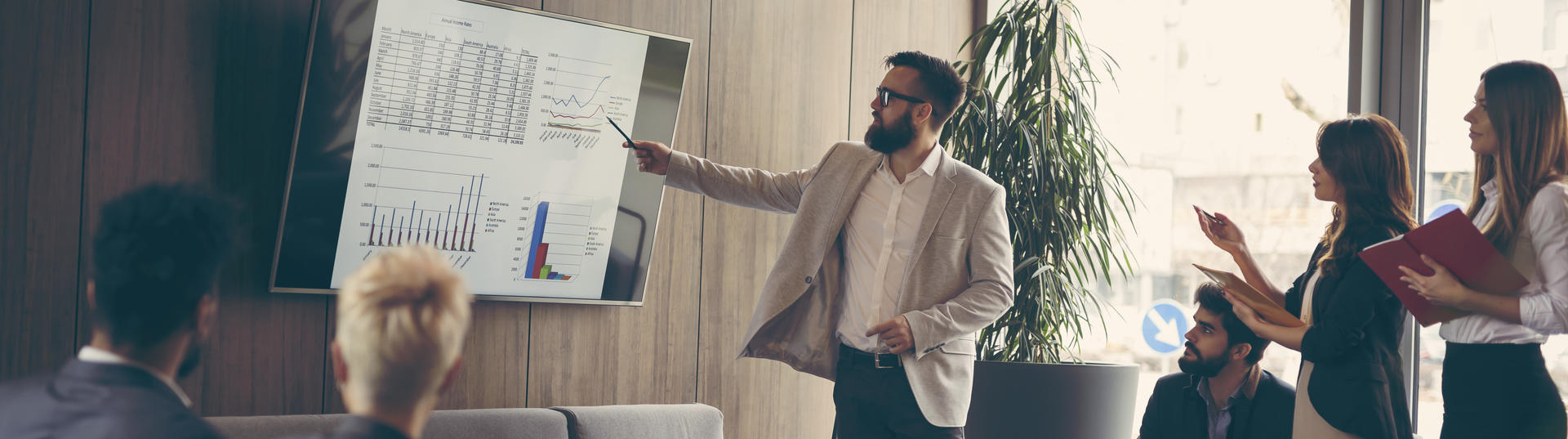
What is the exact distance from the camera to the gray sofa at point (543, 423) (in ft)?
8.03

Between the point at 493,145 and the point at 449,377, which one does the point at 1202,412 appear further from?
the point at 449,377

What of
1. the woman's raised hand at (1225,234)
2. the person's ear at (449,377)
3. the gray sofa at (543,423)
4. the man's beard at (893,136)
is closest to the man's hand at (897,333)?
the man's beard at (893,136)

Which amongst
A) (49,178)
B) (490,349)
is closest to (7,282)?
(49,178)

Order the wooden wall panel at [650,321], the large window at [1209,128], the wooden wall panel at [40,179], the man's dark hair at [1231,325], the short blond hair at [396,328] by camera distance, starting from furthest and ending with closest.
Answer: the large window at [1209,128] < the wooden wall panel at [650,321] < the man's dark hair at [1231,325] < the wooden wall panel at [40,179] < the short blond hair at [396,328]

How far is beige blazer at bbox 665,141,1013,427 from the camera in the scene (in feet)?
8.52

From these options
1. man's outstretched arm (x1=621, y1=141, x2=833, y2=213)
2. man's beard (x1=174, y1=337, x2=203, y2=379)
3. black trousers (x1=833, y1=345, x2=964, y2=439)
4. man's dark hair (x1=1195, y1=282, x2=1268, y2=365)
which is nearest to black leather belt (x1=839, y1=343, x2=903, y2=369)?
black trousers (x1=833, y1=345, x2=964, y2=439)

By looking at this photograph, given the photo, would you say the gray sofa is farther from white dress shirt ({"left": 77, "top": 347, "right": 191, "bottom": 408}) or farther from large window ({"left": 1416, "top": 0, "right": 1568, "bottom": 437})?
large window ({"left": 1416, "top": 0, "right": 1568, "bottom": 437})

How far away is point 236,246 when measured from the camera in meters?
1.41

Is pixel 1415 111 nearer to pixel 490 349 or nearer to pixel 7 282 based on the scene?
pixel 490 349

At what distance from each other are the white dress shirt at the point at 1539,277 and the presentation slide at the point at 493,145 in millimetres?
2166

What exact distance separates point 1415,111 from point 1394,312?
1.37m

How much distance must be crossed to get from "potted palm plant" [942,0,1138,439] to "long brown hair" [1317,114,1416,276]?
126 cm

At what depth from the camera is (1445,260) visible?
2.03 meters

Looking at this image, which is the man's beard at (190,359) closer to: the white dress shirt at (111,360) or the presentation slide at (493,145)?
the white dress shirt at (111,360)
